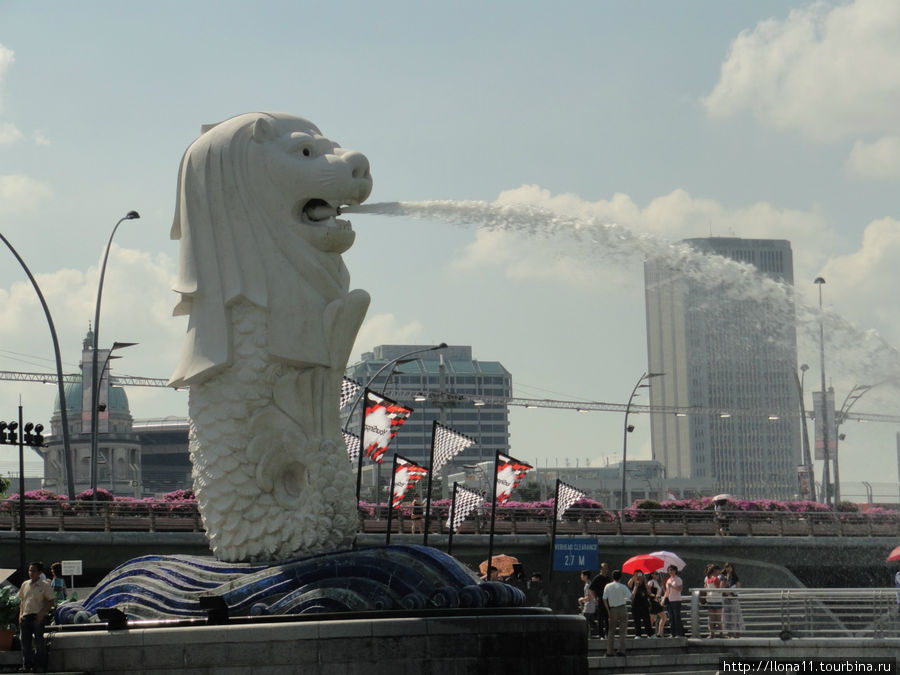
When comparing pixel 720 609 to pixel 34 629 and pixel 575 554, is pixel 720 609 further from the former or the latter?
pixel 34 629

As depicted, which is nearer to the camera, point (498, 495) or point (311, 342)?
point (311, 342)

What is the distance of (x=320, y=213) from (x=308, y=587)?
526 centimetres

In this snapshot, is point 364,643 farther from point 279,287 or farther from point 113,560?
point 113,560

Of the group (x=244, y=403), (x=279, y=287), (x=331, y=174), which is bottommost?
(x=244, y=403)

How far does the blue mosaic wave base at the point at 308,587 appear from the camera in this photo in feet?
54.2

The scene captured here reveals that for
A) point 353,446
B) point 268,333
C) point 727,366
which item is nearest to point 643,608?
point 353,446

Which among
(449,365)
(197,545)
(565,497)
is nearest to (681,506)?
(197,545)

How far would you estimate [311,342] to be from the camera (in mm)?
18906

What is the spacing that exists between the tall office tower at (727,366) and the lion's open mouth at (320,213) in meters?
6.35

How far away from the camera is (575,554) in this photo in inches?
1202

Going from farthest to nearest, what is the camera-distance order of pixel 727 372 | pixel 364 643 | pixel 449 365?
pixel 449 365
pixel 727 372
pixel 364 643

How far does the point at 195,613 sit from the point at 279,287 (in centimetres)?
443

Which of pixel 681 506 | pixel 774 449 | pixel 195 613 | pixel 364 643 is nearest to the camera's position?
pixel 364 643

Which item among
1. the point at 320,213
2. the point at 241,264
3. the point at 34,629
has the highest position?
the point at 320,213
